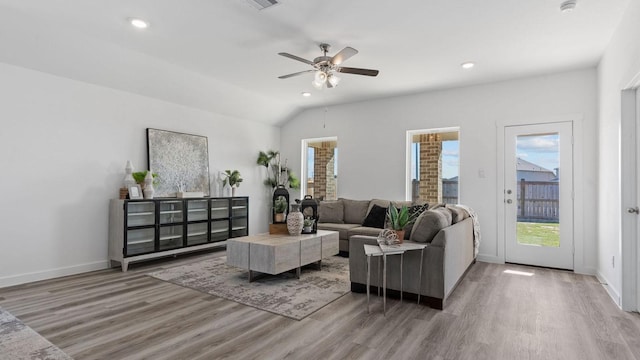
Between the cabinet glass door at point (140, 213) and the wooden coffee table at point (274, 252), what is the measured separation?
4.95 feet

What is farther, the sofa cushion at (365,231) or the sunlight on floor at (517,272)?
the sofa cushion at (365,231)

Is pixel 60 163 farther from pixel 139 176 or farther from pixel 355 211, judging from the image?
pixel 355 211

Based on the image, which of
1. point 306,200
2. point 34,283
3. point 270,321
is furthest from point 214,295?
point 34,283

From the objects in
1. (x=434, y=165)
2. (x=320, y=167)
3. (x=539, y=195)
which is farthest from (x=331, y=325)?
(x=320, y=167)

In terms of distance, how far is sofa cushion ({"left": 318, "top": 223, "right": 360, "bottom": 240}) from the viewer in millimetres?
5465

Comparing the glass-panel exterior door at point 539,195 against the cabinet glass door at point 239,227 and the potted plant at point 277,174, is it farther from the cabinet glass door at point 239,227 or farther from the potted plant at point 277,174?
the cabinet glass door at point 239,227

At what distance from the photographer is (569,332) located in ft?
8.88

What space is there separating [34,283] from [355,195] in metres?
4.90

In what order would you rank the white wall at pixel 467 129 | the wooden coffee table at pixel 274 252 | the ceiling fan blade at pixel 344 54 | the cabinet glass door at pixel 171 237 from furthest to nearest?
the cabinet glass door at pixel 171 237
the white wall at pixel 467 129
the wooden coffee table at pixel 274 252
the ceiling fan blade at pixel 344 54

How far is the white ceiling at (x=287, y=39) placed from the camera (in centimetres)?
316

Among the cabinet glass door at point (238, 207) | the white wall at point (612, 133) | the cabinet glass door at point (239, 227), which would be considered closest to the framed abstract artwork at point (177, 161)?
the cabinet glass door at point (238, 207)

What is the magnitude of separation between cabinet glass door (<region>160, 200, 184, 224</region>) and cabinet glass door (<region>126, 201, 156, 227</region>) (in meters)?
0.15

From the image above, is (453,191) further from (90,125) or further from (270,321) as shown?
(90,125)

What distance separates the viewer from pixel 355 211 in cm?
612
